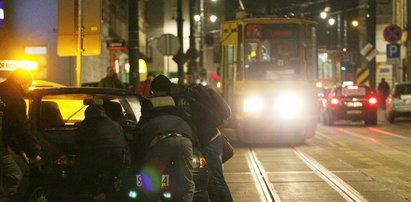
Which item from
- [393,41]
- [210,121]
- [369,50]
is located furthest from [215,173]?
[369,50]

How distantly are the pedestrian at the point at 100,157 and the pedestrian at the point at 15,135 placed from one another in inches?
27.3

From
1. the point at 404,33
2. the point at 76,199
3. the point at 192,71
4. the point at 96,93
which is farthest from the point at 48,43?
the point at 404,33

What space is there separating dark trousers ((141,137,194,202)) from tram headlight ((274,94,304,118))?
1314 centimetres

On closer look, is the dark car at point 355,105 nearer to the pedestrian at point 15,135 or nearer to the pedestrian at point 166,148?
the pedestrian at point 15,135

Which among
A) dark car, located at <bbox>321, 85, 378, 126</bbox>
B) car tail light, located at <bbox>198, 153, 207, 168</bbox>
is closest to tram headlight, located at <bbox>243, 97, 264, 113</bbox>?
dark car, located at <bbox>321, 85, 378, 126</bbox>

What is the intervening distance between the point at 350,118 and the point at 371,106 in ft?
2.82

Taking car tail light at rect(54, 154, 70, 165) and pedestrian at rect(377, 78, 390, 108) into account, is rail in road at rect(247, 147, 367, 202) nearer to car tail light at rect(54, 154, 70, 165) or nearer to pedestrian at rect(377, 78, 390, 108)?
car tail light at rect(54, 154, 70, 165)

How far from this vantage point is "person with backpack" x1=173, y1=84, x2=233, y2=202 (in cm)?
821

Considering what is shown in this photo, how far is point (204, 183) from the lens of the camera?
311 inches

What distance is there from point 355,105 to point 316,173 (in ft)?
49.4

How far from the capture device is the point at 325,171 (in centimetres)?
1373

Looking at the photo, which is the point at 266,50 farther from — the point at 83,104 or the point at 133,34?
the point at 83,104

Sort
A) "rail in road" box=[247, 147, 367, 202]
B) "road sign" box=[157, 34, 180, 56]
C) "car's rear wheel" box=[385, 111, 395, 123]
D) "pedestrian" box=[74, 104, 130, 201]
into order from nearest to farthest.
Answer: "pedestrian" box=[74, 104, 130, 201] < "rail in road" box=[247, 147, 367, 202] < "road sign" box=[157, 34, 180, 56] < "car's rear wheel" box=[385, 111, 395, 123]

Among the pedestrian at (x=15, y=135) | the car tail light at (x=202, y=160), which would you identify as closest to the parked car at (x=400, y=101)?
the car tail light at (x=202, y=160)
